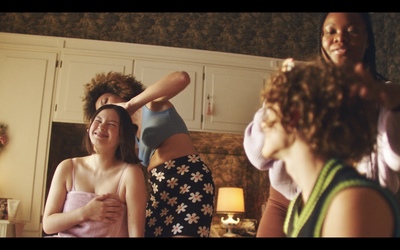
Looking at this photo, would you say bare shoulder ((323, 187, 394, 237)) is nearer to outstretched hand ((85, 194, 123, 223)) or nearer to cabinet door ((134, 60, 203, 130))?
outstretched hand ((85, 194, 123, 223))

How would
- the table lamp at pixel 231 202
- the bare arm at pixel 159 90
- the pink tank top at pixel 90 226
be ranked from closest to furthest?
the pink tank top at pixel 90 226, the bare arm at pixel 159 90, the table lamp at pixel 231 202

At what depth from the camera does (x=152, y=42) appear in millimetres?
2049

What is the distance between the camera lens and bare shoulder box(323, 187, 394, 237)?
1.52 feet

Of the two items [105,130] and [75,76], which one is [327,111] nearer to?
[105,130]

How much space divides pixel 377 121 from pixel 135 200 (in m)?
0.39

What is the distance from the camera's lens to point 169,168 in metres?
0.88

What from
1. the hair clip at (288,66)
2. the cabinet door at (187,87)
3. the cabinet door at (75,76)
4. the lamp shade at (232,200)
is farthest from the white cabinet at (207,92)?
the hair clip at (288,66)

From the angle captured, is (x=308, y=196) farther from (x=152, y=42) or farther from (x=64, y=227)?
(x=152, y=42)

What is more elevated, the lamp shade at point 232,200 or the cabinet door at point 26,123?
the cabinet door at point 26,123

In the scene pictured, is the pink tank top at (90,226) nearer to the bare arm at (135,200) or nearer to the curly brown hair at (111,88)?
the bare arm at (135,200)

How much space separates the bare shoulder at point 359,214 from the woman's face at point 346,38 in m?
0.24

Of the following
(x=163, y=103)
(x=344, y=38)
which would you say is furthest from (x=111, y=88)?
(x=344, y=38)

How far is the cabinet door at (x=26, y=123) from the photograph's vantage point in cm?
181

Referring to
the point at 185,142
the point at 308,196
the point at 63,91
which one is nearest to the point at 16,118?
the point at 63,91
